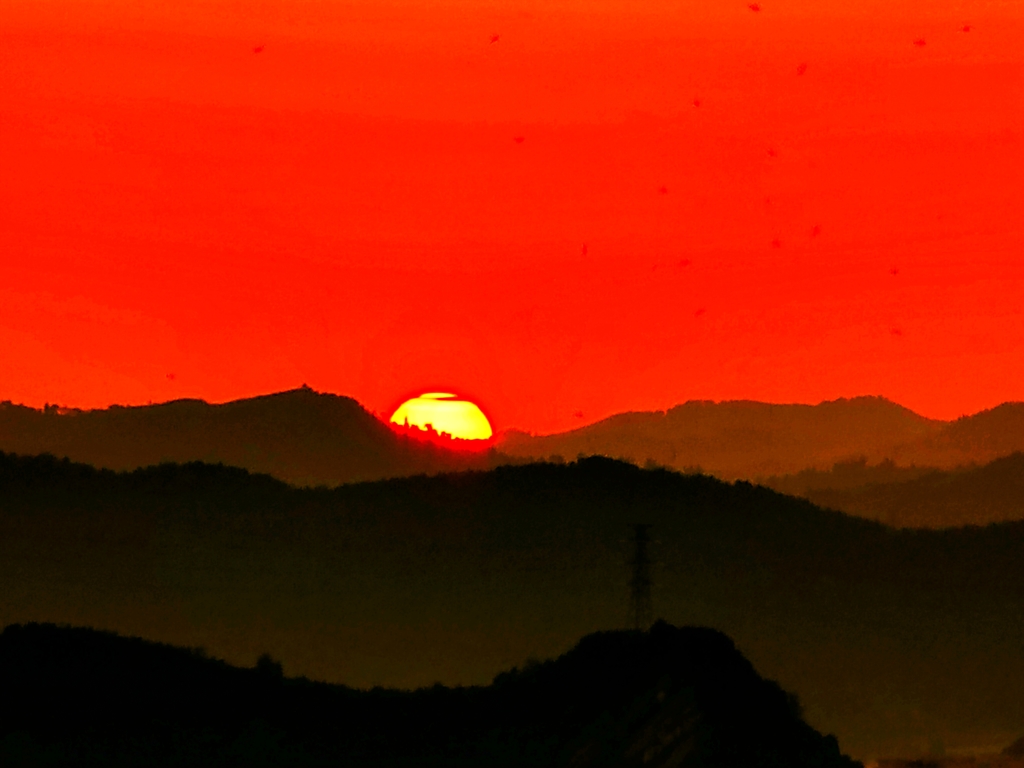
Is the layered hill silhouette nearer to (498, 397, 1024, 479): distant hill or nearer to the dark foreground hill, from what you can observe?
(498, 397, 1024, 479): distant hill

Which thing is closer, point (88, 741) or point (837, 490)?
point (88, 741)

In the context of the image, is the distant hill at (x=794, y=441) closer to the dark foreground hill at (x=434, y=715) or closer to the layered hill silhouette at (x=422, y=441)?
the layered hill silhouette at (x=422, y=441)

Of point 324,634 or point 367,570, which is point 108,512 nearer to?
point 367,570

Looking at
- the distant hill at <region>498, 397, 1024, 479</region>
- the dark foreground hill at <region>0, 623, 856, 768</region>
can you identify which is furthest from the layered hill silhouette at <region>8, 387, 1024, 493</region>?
the dark foreground hill at <region>0, 623, 856, 768</region>

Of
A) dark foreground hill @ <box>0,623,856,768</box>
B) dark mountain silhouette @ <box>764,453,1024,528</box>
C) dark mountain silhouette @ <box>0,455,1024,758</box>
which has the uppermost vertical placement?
dark mountain silhouette @ <box>764,453,1024,528</box>

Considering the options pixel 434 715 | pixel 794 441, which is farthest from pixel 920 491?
pixel 434 715

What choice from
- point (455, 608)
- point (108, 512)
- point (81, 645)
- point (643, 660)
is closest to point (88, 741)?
point (81, 645)

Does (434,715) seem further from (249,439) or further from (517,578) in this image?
(249,439)

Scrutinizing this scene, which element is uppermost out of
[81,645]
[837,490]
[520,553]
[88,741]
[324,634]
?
[837,490]
